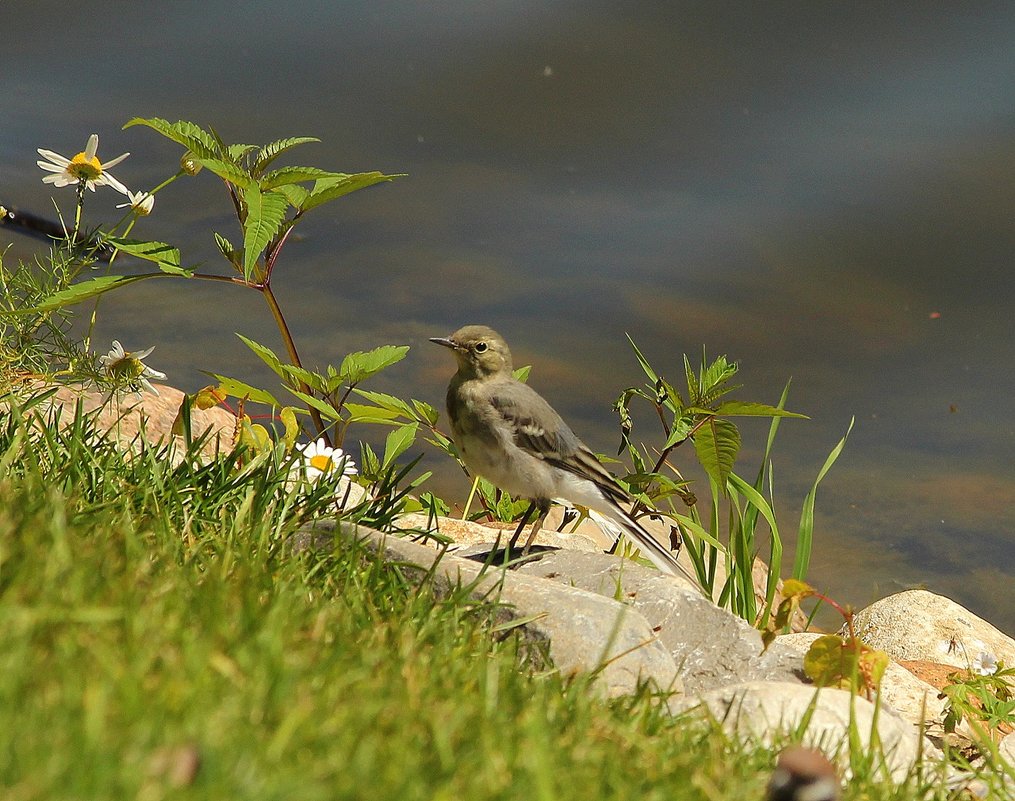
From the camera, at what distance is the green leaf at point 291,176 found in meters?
6.17

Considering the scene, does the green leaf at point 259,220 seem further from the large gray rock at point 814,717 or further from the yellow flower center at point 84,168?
the large gray rock at point 814,717

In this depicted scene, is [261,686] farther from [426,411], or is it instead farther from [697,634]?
[426,411]

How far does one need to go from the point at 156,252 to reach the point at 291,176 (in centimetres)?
79

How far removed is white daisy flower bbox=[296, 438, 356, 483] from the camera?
560 centimetres

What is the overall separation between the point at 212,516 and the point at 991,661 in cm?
459

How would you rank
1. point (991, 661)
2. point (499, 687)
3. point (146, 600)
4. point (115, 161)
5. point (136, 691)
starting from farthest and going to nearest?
point (991, 661)
point (115, 161)
point (499, 687)
point (146, 600)
point (136, 691)

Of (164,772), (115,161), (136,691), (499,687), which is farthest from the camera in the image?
(115,161)

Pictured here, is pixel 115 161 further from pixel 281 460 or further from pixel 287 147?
pixel 281 460

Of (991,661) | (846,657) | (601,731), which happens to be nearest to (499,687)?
(601,731)

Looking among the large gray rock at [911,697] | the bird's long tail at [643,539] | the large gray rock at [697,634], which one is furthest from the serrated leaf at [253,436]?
the large gray rock at [911,697]

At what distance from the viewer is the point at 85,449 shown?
4.95 meters

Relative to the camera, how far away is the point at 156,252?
20.2ft

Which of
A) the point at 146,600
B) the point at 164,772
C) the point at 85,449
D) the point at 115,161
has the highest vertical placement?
the point at 115,161

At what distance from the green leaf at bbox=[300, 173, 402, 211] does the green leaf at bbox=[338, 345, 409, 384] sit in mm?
840
